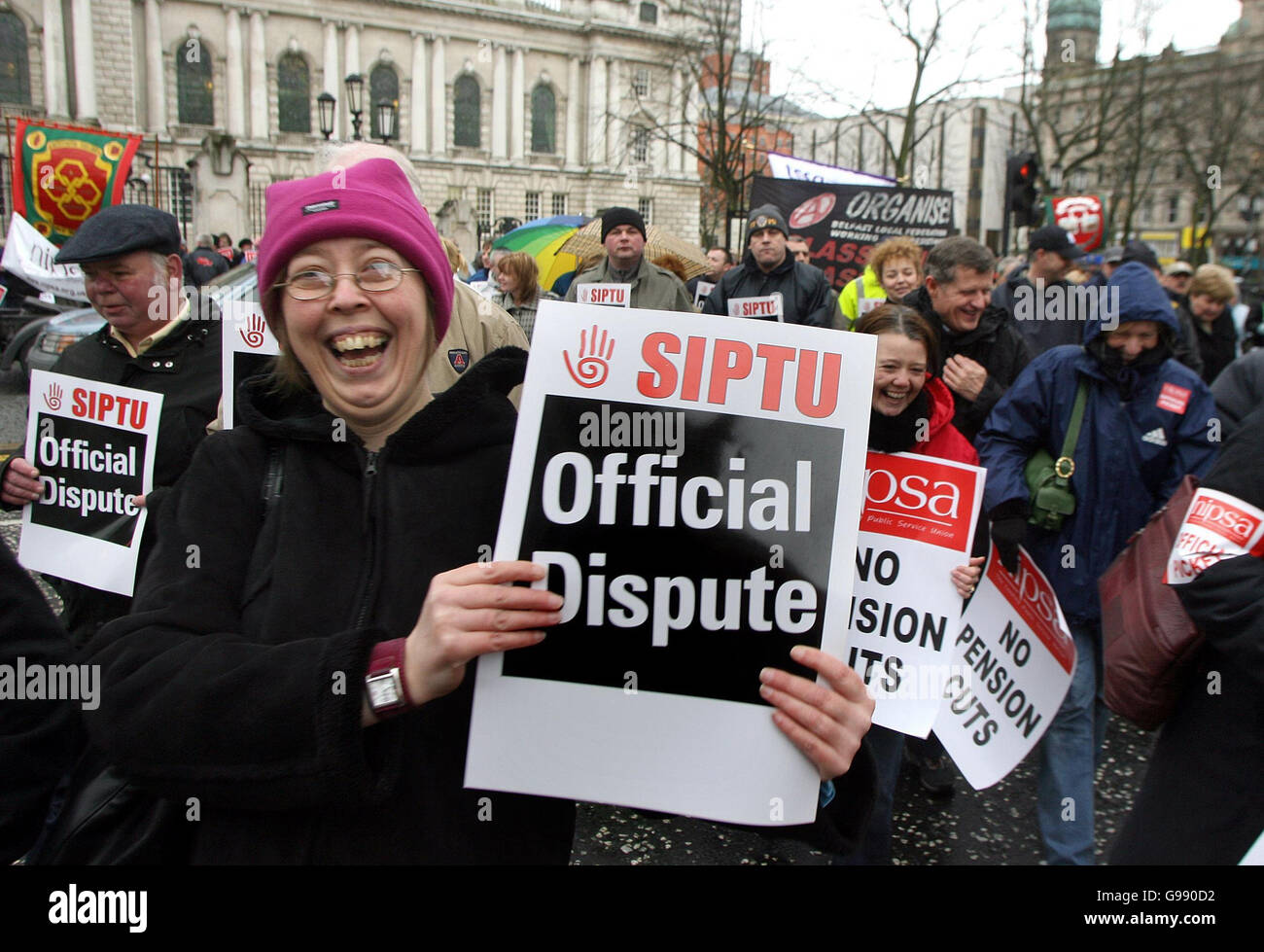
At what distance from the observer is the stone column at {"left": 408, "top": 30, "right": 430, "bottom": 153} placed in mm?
58531

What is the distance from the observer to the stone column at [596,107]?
205 feet

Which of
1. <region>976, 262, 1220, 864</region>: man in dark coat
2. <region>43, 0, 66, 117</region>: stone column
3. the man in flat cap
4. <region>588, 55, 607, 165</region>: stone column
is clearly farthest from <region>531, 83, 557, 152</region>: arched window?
<region>976, 262, 1220, 864</region>: man in dark coat

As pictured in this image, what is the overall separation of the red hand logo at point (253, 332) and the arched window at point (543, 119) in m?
63.0

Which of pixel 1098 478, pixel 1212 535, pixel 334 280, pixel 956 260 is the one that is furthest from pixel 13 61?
pixel 1212 535

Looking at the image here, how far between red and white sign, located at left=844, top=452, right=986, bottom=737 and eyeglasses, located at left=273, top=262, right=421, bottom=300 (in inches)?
72.3

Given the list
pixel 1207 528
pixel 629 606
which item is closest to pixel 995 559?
pixel 1207 528

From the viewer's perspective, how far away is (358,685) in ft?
4.20

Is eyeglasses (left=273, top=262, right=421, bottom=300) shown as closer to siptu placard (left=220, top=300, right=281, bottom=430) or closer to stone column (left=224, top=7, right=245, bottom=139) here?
siptu placard (left=220, top=300, right=281, bottom=430)

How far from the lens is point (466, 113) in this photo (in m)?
60.9

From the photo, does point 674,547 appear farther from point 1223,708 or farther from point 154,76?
point 154,76

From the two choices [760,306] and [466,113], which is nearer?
[760,306]

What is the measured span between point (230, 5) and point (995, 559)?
60.5 meters

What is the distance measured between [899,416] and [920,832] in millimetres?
1789

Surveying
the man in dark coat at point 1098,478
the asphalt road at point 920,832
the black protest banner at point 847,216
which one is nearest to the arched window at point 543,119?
the black protest banner at point 847,216
